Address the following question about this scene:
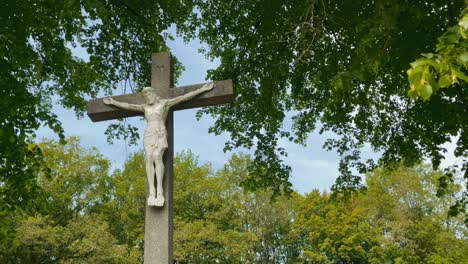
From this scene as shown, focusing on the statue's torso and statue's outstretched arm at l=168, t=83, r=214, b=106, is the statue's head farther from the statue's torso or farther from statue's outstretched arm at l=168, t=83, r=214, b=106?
statue's outstretched arm at l=168, t=83, r=214, b=106

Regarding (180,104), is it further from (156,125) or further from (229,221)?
(229,221)

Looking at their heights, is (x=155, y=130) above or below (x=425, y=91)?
above

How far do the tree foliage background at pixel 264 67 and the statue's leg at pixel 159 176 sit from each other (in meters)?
1.76

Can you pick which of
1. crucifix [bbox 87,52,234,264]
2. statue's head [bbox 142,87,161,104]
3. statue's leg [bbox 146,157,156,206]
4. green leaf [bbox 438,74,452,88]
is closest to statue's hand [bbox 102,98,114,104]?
crucifix [bbox 87,52,234,264]

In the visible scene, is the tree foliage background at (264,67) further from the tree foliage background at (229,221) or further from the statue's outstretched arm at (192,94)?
the tree foliage background at (229,221)

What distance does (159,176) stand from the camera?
18.4ft

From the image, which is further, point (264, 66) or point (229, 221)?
point (229, 221)

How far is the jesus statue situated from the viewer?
5609 millimetres

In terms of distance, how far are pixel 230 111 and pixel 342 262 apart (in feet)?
77.4

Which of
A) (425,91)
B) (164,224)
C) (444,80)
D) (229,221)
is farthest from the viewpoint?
(229,221)

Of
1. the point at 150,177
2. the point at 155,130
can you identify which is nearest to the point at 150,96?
the point at 155,130

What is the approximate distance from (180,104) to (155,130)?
439 mm

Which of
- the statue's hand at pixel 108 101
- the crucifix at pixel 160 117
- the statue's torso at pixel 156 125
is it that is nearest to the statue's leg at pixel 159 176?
the crucifix at pixel 160 117

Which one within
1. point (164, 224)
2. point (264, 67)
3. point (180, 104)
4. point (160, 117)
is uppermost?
point (264, 67)
